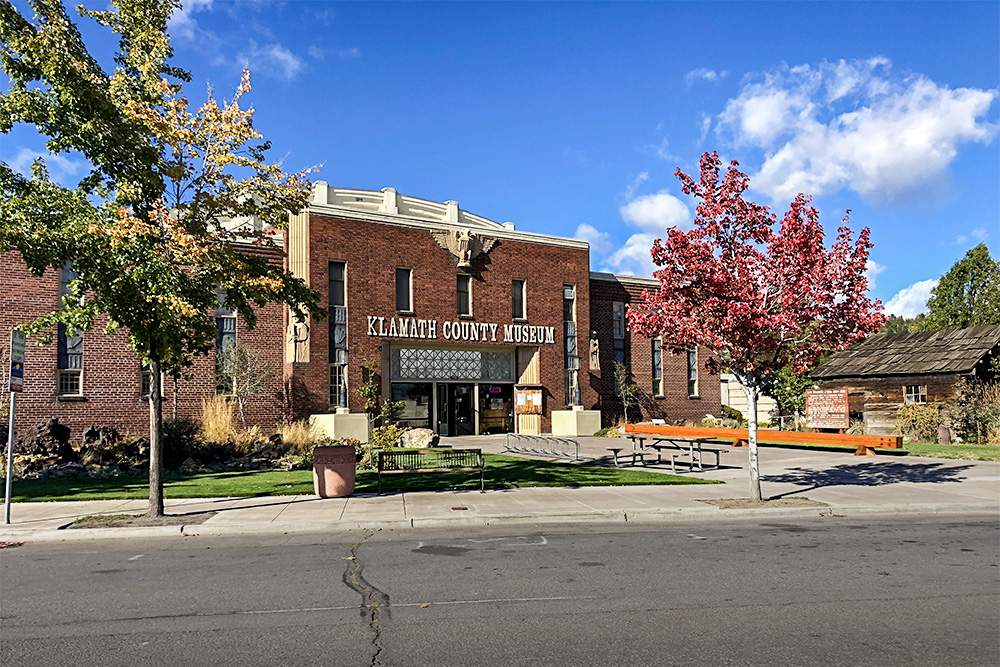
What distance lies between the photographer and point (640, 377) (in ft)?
122

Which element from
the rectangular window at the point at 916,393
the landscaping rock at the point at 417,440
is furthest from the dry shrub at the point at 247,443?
the rectangular window at the point at 916,393

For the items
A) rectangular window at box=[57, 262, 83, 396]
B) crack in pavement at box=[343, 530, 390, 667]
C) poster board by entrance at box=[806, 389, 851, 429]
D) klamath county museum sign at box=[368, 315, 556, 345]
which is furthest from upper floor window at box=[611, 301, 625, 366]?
crack in pavement at box=[343, 530, 390, 667]

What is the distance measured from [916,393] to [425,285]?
22123 mm

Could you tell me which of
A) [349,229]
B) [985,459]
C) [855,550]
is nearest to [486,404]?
[349,229]

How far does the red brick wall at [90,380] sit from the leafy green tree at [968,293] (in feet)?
140

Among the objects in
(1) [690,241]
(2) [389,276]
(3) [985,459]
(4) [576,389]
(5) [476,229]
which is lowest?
(3) [985,459]

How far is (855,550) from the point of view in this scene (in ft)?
31.1

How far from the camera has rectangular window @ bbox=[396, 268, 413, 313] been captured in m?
31.7

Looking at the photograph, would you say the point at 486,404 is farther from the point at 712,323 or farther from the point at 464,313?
the point at 712,323

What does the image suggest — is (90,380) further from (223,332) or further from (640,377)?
(640,377)

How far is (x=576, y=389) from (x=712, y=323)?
824 inches

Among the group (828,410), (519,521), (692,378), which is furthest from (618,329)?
(519,521)

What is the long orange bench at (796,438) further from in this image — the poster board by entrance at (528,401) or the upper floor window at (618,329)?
the upper floor window at (618,329)

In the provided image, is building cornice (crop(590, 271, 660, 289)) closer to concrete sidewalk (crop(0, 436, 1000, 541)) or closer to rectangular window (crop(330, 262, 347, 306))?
rectangular window (crop(330, 262, 347, 306))
